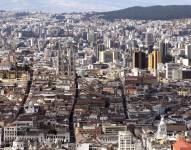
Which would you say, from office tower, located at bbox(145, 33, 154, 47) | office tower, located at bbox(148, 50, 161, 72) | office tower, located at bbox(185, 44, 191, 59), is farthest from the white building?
office tower, located at bbox(145, 33, 154, 47)

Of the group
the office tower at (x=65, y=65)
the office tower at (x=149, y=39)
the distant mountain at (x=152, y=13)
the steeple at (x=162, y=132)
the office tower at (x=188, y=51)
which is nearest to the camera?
the steeple at (x=162, y=132)

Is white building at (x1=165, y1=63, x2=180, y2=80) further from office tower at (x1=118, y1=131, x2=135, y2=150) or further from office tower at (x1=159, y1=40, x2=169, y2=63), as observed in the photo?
office tower at (x1=118, y1=131, x2=135, y2=150)

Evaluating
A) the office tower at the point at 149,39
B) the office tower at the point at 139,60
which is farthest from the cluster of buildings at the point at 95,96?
the office tower at the point at 149,39

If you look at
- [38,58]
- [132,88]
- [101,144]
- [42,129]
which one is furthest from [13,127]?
[38,58]

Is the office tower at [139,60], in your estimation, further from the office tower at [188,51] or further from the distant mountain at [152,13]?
the distant mountain at [152,13]

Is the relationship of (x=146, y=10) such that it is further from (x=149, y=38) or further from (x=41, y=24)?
(x=149, y=38)

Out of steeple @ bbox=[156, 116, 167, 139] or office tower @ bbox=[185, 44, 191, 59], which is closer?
steeple @ bbox=[156, 116, 167, 139]

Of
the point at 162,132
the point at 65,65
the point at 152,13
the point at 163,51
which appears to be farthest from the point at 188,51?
the point at 152,13

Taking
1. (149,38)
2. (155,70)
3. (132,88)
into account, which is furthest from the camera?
(149,38)
